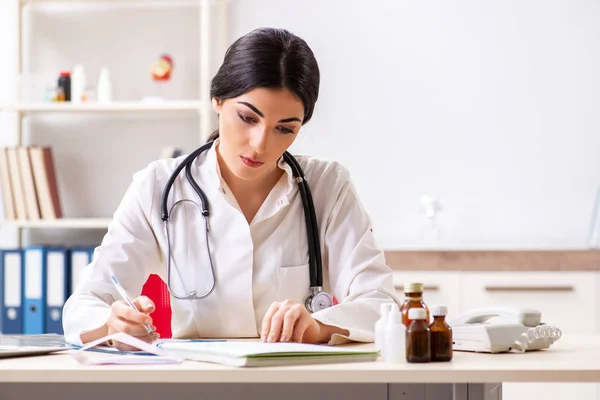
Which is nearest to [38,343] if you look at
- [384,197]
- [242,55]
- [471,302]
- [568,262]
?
[242,55]

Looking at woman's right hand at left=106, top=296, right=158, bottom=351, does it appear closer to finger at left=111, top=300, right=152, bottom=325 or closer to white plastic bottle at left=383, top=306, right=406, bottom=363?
finger at left=111, top=300, right=152, bottom=325

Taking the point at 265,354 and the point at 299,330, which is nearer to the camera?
the point at 265,354

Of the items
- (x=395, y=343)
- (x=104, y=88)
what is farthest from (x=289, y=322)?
(x=104, y=88)

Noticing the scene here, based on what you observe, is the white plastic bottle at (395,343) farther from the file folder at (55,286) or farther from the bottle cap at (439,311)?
the file folder at (55,286)

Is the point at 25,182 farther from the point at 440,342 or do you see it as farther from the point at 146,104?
the point at 440,342

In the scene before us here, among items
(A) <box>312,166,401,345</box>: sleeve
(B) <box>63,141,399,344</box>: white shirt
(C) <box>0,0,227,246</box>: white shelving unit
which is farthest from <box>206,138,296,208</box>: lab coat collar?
(C) <box>0,0,227,246</box>: white shelving unit

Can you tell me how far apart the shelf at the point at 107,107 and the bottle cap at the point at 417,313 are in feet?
7.61

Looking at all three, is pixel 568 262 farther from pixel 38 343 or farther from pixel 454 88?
pixel 38 343

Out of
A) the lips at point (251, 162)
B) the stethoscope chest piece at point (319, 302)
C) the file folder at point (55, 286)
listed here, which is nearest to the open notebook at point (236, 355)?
the stethoscope chest piece at point (319, 302)

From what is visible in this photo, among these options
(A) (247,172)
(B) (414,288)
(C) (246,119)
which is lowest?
(B) (414,288)

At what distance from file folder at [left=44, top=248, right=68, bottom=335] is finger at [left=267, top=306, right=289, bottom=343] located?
6.95 feet

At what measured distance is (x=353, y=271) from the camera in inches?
66.8

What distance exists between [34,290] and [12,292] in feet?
0.31

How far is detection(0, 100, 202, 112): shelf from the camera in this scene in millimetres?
3396
